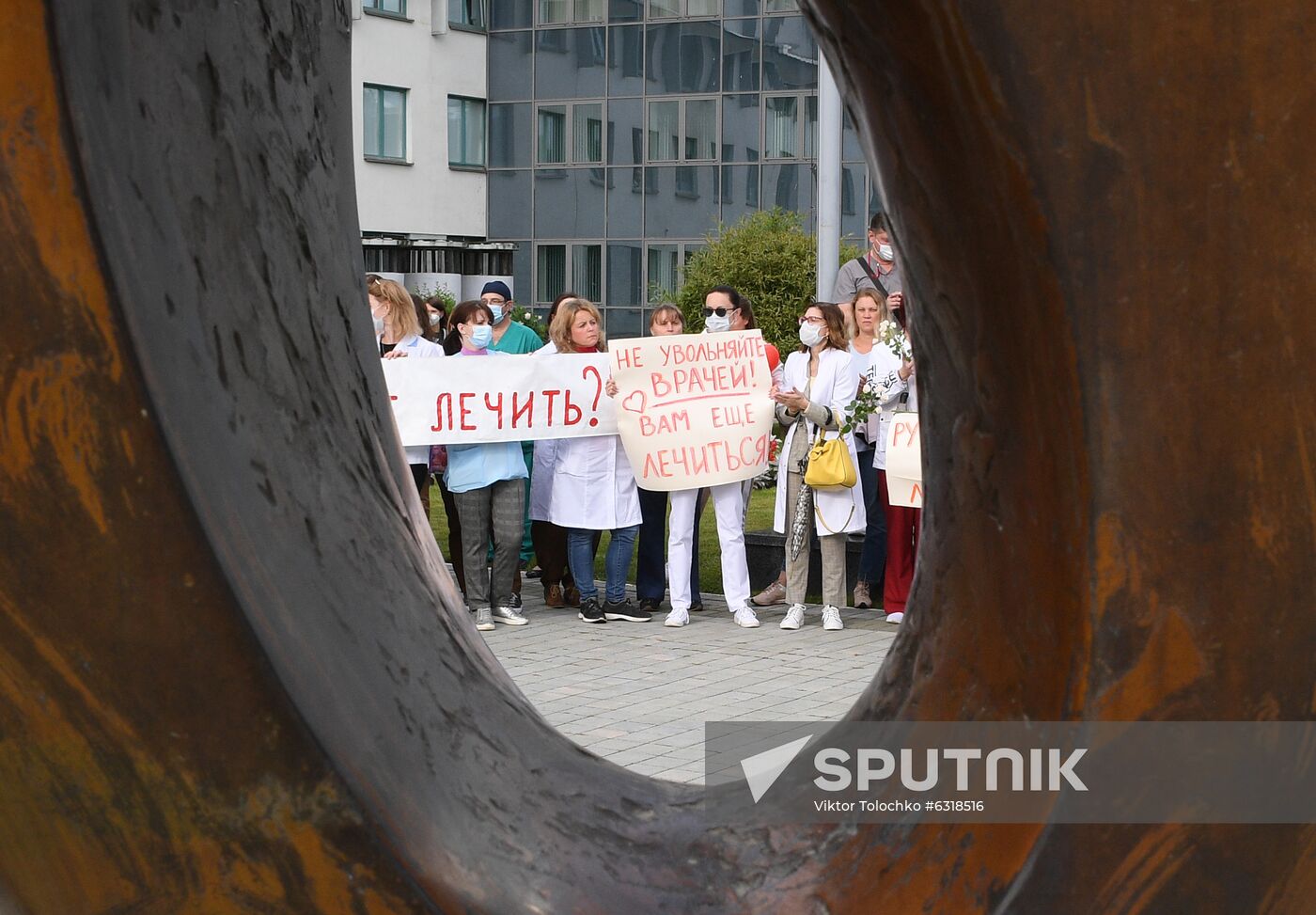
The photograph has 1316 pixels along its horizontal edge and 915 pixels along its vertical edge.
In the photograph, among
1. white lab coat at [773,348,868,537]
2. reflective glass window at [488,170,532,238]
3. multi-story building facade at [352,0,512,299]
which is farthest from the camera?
reflective glass window at [488,170,532,238]

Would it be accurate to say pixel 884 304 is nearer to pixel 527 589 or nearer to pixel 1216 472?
pixel 527 589

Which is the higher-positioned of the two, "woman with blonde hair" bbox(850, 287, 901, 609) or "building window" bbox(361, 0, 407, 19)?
"building window" bbox(361, 0, 407, 19)

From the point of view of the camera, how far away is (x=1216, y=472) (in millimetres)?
930

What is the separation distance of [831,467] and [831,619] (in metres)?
0.91

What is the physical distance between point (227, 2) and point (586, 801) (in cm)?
62

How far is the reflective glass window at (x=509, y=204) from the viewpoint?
106ft

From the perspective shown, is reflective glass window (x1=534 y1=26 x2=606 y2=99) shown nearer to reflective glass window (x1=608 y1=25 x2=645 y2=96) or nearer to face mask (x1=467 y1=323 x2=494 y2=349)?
reflective glass window (x1=608 y1=25 x2=645 y2=96)

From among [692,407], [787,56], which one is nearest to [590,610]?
[692,407]

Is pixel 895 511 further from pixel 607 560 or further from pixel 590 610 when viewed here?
pixel 590 610

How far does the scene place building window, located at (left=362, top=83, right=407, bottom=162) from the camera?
30.8 metres

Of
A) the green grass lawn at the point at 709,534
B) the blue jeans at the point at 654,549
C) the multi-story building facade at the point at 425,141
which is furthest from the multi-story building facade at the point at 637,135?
the blue jeans at the point at 654,549

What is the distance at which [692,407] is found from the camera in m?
9.17

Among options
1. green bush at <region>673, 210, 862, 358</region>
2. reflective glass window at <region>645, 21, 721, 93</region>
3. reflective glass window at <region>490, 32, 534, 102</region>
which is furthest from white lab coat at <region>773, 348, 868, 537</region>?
reflective glass window at <region>490, 32, 534, 102</region>

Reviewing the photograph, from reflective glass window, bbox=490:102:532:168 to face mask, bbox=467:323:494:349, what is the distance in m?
23.2
